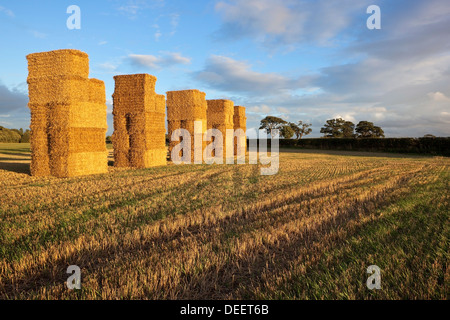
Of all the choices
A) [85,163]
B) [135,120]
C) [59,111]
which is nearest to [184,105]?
[135,120]

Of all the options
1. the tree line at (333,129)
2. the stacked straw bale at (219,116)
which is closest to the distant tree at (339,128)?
the tree line at (333,129)

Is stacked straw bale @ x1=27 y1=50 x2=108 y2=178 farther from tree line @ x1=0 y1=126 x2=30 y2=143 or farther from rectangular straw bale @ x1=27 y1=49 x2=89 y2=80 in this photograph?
tree line @ x1=0 y1=126 x2=30 y2=143

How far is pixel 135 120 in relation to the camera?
1714cm

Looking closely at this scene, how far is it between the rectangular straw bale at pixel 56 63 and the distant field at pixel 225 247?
7936 mm

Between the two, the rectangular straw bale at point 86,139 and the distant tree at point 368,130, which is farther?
the distant tree at point 368,130

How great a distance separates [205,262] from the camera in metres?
3.56

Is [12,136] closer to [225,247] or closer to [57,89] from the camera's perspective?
[57,89]

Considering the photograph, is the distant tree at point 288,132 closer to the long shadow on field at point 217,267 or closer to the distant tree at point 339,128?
the distant tree at point 339,128

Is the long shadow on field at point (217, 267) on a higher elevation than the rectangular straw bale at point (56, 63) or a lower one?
lower

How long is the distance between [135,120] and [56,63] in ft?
17.5

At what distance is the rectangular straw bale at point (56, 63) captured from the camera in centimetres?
1284
